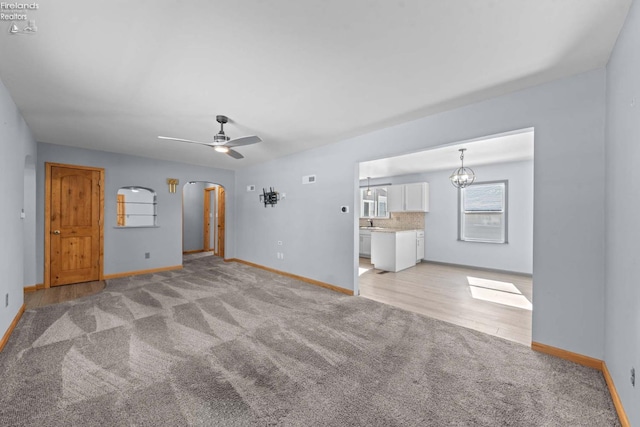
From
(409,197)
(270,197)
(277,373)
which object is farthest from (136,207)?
(409,197)

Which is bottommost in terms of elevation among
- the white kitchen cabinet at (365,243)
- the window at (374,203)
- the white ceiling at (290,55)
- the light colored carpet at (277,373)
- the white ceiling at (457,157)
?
the light colored carpet at (277,373)

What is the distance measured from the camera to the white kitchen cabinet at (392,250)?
5832 mm

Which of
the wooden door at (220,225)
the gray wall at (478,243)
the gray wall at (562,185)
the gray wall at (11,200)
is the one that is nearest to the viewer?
the gray wall at (562,185)

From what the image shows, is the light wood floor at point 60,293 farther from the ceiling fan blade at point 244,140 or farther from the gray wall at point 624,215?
the gray wall at point 624,215

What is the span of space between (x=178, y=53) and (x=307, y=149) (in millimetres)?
3081

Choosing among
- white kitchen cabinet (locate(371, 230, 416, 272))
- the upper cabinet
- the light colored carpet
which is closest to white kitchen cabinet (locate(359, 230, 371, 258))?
the upper cabinet

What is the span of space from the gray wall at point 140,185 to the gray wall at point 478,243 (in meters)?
5.98

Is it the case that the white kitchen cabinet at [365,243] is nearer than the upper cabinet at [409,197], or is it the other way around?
the upper cabinet at [409,197]

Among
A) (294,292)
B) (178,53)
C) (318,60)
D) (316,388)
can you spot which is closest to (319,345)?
(316,388)

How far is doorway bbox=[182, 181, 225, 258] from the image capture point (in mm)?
8398

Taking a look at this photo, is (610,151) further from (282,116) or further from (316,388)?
(282,116)

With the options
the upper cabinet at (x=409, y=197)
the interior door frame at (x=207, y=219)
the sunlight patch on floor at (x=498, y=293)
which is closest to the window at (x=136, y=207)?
the interior door frame at (x=207, y=219)

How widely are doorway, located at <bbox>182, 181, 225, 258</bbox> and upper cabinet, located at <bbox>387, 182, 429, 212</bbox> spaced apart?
17.6 feet

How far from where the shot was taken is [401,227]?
7594mm
